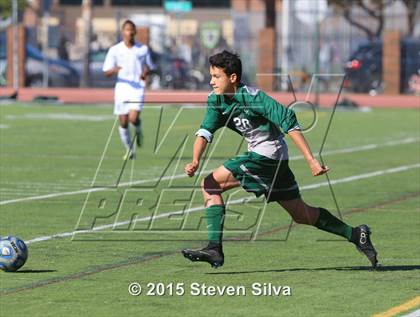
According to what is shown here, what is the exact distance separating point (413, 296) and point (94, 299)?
7.73 ft

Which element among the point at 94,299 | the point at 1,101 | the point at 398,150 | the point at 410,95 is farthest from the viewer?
the point at 410,95

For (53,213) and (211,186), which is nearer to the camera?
(211,186)

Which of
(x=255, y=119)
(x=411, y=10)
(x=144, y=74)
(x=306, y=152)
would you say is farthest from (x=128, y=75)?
(x=411, y=10)

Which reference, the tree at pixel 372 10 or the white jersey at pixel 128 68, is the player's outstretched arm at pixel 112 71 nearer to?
the white jersey at pixel 128 68

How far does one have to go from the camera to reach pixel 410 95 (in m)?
49.8

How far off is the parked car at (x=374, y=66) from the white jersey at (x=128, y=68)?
27441 mm

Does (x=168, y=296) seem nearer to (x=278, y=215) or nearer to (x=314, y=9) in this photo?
(x=278, y=215)

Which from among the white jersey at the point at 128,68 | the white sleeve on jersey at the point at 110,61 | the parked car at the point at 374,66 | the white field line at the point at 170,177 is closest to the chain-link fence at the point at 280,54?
the parked car at the point at 374,66

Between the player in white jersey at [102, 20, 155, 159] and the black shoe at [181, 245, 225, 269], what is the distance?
40.0ft

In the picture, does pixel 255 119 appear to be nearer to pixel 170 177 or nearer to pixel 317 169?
pixel 317 169

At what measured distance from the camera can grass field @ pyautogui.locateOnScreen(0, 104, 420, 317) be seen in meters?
9.81

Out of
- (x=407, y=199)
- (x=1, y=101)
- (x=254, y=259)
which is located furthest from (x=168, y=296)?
(x=1, y=101)

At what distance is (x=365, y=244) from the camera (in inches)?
444

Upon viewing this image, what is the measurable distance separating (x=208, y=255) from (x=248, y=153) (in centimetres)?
93
